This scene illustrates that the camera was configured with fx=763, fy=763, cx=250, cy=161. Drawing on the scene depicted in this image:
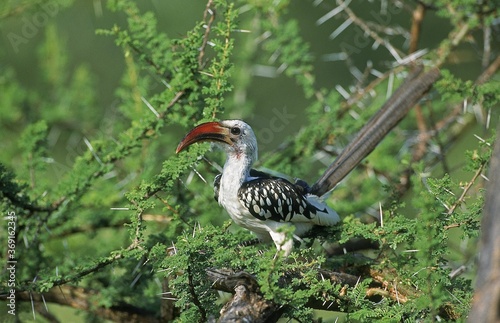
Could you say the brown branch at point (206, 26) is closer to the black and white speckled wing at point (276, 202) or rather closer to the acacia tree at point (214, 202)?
the acacia tree at point (214, 202)

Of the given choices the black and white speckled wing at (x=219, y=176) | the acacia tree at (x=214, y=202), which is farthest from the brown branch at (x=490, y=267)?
the black and white speckled wing at (x=219, y=176)

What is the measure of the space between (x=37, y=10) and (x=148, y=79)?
0.84m

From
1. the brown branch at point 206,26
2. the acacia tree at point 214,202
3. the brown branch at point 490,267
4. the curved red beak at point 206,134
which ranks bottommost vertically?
the acacia tree at point 214,202

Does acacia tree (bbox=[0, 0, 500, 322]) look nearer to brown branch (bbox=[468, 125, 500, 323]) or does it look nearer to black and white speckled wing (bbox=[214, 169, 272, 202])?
black and white speckled wing (bbox=[214, 169, 272, 202])

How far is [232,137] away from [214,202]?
674 mm

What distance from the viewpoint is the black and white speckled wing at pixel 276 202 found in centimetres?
300

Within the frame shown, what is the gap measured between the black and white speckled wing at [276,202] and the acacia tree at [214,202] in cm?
13

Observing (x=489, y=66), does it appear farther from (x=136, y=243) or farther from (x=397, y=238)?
(x=136, y=243)

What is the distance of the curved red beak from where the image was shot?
9.34 feet

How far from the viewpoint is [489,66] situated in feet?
14.4

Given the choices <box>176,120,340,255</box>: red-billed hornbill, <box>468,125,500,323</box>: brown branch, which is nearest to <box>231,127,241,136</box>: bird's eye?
<box>176,120,340,255</box>: red-billed hornbill

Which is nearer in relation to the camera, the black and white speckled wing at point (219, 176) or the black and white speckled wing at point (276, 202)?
the black and white speckled wing at point (276, 202)

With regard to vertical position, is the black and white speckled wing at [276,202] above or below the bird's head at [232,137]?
below

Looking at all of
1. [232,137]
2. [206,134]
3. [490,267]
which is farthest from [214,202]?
[490,267]
